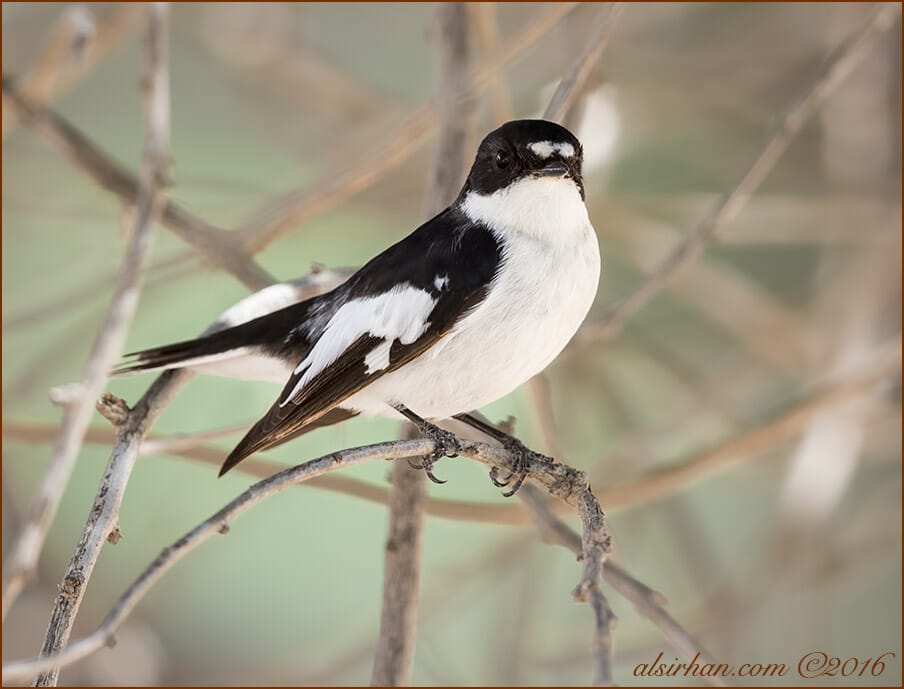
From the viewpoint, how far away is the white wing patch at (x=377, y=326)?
6.24ft

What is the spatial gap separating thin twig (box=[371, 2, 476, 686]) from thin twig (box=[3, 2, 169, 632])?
57 centimetres

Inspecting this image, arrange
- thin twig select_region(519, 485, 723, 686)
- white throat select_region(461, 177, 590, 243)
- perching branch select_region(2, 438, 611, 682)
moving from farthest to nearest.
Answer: white throat select_region(461, 177, 590, 243) → thin twig select_region(519, 485, 723, 686) → perching branch select_region(2, 438, 611, 682)

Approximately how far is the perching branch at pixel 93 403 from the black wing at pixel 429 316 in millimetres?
313

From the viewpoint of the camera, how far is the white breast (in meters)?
1.85

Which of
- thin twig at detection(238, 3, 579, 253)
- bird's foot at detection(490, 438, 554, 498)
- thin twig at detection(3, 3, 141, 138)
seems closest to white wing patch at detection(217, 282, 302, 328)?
thin twig at detection(238, 3, 579, 253)

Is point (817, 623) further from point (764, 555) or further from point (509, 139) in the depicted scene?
point (509, 139)

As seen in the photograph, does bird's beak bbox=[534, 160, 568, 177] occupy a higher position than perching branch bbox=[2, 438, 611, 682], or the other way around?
bird's beak bbox=[534, 160, 568, 177]

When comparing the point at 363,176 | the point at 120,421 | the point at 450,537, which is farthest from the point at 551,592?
the point at 120,421

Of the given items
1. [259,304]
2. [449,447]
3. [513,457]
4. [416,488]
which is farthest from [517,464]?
[259,304]

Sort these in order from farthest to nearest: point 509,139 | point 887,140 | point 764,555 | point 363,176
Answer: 1. point 887,140
2. point 764,555
3. point 363,176
4. point 509,139

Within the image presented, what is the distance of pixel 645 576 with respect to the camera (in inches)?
142

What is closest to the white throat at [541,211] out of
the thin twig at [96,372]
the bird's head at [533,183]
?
the bird's head at [533,183]

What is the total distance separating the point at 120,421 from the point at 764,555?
215 cm

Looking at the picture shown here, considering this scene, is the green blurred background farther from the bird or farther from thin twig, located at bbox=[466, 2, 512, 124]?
the bird
